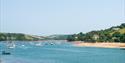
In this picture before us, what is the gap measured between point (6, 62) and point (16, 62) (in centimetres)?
195

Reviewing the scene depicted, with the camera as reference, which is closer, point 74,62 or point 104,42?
point 74,62

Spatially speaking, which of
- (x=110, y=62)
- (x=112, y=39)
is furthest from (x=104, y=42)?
(x=110, y=62)

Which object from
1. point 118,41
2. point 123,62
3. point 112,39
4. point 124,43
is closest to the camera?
point 123,62

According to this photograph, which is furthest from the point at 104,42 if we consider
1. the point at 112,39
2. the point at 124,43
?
the point at 124,43

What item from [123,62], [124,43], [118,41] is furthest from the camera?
[118,41]

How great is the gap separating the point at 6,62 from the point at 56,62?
982 centimetres

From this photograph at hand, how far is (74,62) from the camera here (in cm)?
7319

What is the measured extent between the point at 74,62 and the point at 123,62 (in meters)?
9.47

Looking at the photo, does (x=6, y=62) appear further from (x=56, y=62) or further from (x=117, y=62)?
(x=117, y=62)

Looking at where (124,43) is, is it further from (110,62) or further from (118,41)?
(110,62)

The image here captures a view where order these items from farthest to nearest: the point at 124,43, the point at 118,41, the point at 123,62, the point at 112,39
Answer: the point at 112,39 → the point at 118,41 → the point at 124,43 → the point at 123,62

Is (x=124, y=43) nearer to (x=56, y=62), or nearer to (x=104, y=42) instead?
(x=104, y=42)

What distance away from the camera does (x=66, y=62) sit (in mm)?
73500

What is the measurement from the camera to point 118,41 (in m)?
183
